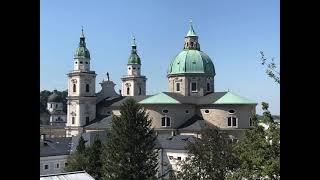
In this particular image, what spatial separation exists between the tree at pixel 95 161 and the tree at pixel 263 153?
79.6 feet

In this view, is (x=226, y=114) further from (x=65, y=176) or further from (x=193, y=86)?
(x=65, y=176)

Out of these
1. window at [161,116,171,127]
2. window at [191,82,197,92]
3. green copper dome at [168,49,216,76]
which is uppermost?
green copper dome at [168,49,216,76]

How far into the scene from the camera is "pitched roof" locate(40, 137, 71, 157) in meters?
49.0

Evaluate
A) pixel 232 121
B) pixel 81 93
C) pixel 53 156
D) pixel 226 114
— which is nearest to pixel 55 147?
pixel 53 156

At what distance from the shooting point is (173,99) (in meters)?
62.7

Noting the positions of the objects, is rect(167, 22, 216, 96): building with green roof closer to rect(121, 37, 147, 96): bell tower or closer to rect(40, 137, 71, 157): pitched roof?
rect(121, 37, 147, 96): bell tower

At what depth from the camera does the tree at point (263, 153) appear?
15039 mm

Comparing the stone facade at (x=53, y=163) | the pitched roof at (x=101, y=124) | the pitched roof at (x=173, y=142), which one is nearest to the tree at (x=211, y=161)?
the pitched roof at (x=173, y=142)

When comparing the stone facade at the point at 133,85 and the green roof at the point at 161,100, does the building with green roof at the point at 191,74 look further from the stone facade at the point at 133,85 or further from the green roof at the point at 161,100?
the stone facade at the point at 133,85

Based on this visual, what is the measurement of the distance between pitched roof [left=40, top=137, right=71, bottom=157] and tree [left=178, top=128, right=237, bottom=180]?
22487 millimetres

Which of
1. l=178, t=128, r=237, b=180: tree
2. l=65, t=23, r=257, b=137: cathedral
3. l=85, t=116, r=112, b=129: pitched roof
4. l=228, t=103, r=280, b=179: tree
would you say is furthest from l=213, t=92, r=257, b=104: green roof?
l=228, t=103, r=280, b=179: tree
